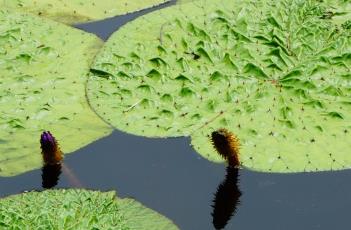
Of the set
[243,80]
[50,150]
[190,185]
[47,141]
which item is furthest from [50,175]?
[243,80]

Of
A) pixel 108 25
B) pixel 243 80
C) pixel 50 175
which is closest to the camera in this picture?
pixel 50 175

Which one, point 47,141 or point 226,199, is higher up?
point 47,141

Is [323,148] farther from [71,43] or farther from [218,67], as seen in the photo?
[71,43]

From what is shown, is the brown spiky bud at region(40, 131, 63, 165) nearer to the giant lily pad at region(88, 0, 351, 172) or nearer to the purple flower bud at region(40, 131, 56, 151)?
the purple flower bud at region(40, 131, 56, 151)

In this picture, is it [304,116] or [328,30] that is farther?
[328,30]

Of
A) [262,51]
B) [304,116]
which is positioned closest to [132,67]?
[262,51]

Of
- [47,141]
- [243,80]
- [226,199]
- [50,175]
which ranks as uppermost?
[47,141]

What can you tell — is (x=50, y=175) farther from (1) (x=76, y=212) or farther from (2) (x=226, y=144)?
(2) (x=226, y=144)
